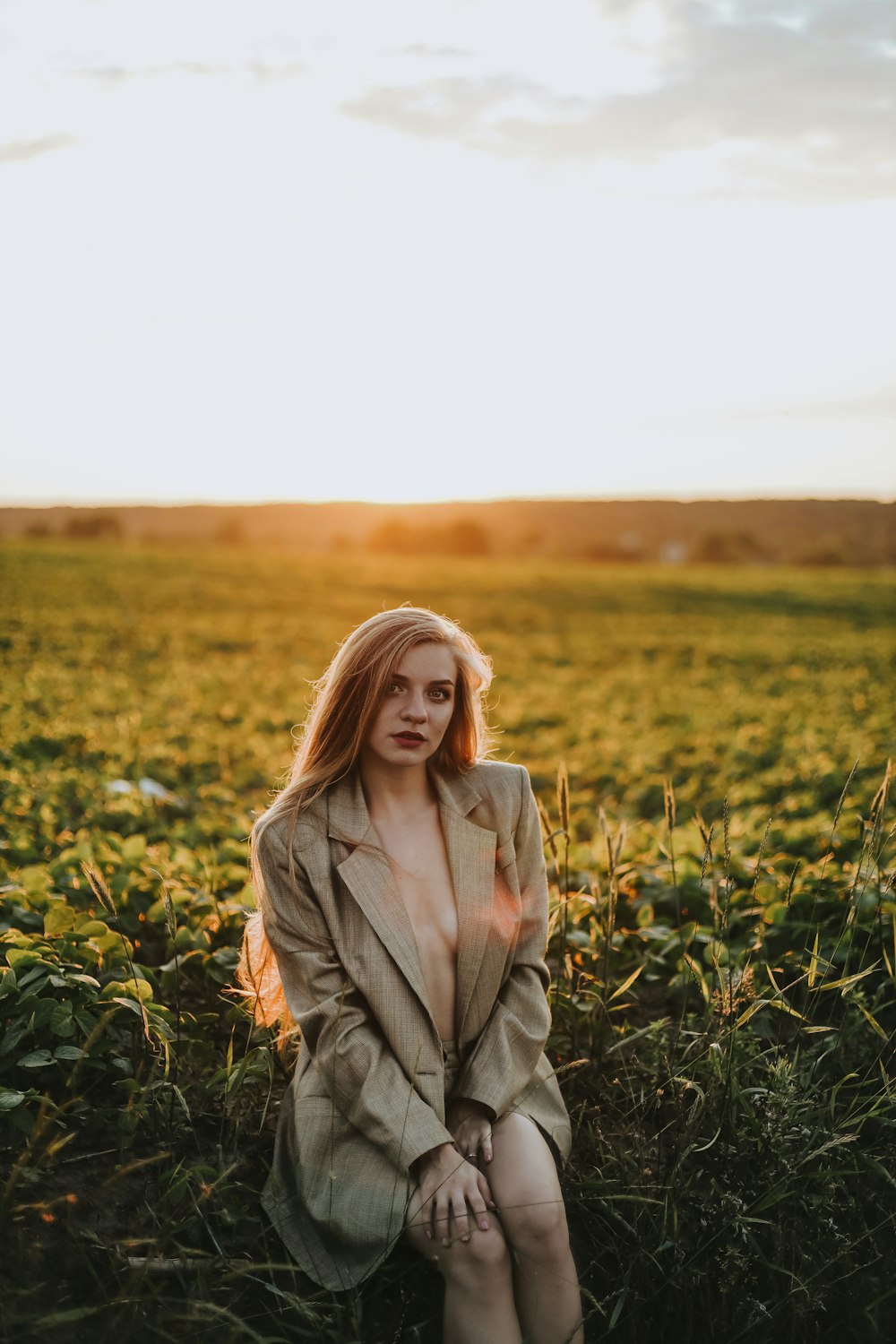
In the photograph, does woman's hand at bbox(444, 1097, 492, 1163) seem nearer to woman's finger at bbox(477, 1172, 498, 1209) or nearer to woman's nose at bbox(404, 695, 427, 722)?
woman's finger at bbox(477, 1172, 498, 1209)

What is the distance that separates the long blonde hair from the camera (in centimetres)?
273

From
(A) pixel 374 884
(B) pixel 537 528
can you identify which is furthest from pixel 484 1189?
(B) pixel 537 528

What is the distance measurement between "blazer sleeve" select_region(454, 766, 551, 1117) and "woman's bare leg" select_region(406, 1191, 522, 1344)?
0.35 m

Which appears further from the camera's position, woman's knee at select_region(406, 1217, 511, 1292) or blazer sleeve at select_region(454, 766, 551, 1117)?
blazer sleeve at select_region(454, 766, 551, 1117)

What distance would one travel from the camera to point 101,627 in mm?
15531

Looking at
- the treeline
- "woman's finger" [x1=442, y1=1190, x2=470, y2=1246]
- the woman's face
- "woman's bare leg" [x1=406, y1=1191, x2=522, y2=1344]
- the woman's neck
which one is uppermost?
the treeline

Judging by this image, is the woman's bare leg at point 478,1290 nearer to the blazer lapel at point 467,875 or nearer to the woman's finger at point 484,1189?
the woman's finger at point 484,1189

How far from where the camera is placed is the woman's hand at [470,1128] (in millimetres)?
2545

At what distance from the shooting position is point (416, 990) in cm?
261

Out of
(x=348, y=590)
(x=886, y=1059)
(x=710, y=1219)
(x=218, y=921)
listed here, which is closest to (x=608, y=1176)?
(x=710, y=1219)

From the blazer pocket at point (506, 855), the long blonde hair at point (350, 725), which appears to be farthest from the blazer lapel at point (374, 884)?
the blazer pocket at point (506, 855)

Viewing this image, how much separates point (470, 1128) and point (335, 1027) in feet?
1.44

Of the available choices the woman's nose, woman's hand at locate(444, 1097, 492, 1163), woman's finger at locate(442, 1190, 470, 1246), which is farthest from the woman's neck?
woman's finger at locate(442, 1190, 470, 1246)

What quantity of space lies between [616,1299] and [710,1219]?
30 cm
